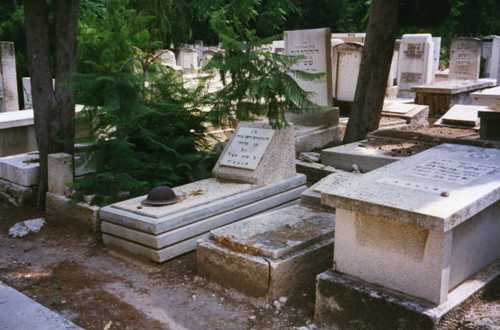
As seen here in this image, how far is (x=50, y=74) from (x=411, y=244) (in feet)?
14.1

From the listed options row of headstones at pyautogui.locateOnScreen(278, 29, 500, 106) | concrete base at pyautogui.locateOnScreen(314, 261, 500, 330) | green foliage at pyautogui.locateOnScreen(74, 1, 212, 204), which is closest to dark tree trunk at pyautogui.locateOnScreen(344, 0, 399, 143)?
row of headstones at pyautogui.locateOnScreen(278, 29, 500, 106)

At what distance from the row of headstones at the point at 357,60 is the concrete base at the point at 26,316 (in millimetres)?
4003

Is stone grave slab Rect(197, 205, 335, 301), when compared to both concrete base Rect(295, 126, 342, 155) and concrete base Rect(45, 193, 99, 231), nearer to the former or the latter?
concrete base Rect(45, 193, 99, 231)

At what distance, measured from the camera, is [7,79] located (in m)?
10.8

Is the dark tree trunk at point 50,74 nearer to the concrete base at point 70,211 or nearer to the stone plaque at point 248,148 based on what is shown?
the concrete base at point 70,211

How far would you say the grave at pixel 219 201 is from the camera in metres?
4.39

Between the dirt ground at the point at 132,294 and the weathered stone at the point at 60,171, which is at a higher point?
the weathered stone at the point at 60,171

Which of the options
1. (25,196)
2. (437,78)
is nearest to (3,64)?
(25,196)

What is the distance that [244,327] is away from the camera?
136 inches

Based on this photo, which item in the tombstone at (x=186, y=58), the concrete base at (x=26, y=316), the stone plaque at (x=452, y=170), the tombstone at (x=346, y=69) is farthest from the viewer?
the tombstone at (x=186, y=58)

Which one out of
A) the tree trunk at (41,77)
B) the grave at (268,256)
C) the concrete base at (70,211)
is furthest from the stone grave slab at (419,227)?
the tree trunk at (41,77)

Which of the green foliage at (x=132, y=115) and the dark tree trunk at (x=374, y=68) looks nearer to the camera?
the green foliage at (x=132, y=115)

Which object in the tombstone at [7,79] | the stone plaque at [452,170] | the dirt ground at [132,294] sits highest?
the tombstone at [7,79]

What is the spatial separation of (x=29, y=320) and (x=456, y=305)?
86.8 inches
